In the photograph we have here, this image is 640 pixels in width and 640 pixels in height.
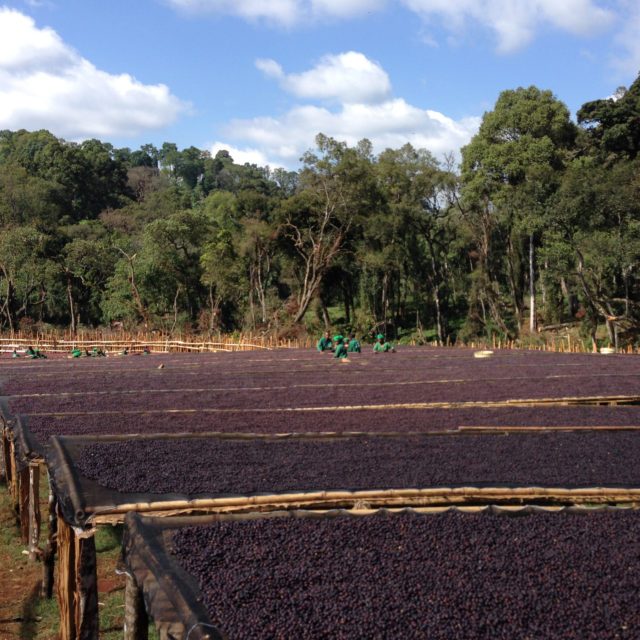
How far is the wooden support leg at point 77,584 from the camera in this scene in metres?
2.97

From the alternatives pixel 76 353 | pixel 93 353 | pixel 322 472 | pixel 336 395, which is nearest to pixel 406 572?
pixel 322 472

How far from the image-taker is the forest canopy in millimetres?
19109

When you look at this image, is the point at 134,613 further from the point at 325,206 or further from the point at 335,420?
the point at 325,206

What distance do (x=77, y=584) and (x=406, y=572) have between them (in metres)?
1.64

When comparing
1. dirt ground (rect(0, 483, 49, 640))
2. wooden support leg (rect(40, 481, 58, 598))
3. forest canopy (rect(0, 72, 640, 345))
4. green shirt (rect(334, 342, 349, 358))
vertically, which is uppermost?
forest canopy (rect(0, 72, 640, 345))

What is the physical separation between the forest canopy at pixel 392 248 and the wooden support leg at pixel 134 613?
668 inches

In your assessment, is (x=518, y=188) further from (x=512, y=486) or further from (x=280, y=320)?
(x=512, y=486)

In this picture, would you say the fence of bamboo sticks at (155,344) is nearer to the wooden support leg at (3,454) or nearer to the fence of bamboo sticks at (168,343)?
the fence of bamboo sticks at (168,343)

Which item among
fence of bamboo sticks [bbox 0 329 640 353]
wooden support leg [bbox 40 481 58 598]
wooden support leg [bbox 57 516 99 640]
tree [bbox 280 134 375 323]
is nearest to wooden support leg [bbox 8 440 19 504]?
wooden support leg [bbox 40 481 58 598]

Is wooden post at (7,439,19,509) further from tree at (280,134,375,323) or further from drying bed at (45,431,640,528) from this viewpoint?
tree at (280,134,375,323)

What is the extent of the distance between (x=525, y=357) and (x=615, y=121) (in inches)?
471

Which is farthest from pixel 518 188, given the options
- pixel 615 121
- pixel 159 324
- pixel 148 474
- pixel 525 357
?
pixel 148 474

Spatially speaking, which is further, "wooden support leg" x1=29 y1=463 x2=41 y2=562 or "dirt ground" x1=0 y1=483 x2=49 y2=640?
"wooden support leg" x1=29 y1=463 x2=41 y2=562

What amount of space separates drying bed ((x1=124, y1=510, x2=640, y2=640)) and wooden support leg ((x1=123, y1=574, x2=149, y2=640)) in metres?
0.09
